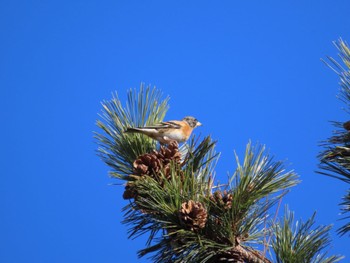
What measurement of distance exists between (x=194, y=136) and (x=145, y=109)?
3.08 feet

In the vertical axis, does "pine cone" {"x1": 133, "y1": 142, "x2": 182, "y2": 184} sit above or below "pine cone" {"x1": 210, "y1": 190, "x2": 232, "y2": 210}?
above

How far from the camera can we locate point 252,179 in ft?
11.7

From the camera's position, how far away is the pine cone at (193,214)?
3.31 metres

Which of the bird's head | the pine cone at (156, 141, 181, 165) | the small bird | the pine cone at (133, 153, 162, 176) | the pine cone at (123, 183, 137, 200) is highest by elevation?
the bird's head

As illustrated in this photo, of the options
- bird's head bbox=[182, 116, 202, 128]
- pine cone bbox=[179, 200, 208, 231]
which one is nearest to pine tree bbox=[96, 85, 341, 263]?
pine cone bbox=[179, 200, 208, 231]

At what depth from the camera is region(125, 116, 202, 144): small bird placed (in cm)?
455

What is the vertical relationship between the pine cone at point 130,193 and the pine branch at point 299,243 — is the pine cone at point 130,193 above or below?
above

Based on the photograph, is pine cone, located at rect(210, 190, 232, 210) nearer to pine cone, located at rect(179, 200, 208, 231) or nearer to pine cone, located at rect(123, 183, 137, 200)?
pine cone, located at rect(179, 200, 208, 231)

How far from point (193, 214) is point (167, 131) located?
67.3 inches

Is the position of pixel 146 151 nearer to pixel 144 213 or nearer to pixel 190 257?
pixel 144 213

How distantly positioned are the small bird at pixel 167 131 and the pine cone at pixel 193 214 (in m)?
1.11

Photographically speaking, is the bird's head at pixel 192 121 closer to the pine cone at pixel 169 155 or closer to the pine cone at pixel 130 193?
the pine cone at pixel 169 155

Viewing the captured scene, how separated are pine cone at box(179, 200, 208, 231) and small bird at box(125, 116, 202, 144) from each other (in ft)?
3.64

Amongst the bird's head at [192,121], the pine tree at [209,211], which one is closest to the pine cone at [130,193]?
the pine tree at [209,211]
